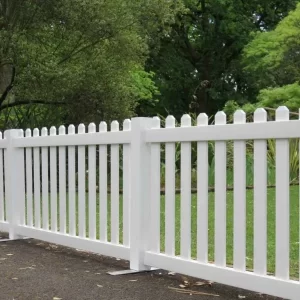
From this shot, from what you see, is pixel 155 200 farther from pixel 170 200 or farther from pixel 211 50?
pixel 211 50

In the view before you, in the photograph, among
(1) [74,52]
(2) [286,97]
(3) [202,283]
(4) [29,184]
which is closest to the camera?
(3) [202,283]

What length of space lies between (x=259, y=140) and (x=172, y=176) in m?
0.93

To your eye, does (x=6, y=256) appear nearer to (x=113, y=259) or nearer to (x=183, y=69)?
(x=113, y=259)

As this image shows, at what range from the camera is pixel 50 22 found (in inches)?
502

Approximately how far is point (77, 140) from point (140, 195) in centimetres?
110

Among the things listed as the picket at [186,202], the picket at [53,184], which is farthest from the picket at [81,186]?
the picket at [186,202]

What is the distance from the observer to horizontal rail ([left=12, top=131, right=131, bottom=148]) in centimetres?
482

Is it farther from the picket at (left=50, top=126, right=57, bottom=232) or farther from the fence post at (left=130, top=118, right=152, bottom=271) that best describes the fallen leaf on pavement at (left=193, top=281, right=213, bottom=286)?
the picket at (left=50, top=126, right=57, bottom=232)

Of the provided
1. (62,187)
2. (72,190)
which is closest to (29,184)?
(62,187)

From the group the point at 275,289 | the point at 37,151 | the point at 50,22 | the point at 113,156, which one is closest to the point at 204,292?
the point at 275,289

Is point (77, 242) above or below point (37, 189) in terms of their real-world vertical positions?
below

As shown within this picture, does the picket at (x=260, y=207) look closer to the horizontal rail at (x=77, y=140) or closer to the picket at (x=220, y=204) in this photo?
the picket at (x=220, y=204)

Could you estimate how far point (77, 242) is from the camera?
532 cm

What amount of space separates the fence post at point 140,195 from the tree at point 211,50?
25065 millimetres
